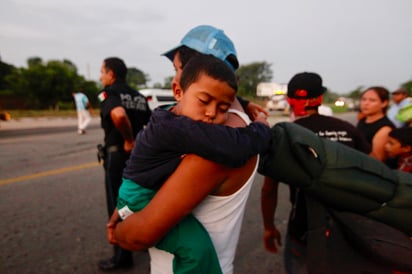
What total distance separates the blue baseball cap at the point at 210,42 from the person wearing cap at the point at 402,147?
175 centimetres

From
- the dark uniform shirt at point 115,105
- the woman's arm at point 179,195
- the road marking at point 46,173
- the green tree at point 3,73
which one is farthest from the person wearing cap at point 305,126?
the green tree at point 3,73

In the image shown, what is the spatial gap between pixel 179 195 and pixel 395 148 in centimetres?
213

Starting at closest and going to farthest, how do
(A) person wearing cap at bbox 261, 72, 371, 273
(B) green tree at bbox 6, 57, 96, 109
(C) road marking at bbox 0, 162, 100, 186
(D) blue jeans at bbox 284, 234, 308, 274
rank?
(D) blue jeans at bbox 284, 234, 308, 274
(A) person wearing cap at bbox 261, 72, 371, 273
(C) road marking at bbox 0, 162, 100, 186
(B) green tree at bbox 6, 57, 96, 109

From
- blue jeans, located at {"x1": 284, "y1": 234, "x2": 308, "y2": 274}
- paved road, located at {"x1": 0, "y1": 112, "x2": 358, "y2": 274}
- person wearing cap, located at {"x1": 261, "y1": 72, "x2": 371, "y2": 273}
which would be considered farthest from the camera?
paved road, located at {"x1": 0, "y1": 112, "x2": 358, "y2": 274}

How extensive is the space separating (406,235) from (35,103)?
36.1 m

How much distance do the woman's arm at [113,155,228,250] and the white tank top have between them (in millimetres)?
88

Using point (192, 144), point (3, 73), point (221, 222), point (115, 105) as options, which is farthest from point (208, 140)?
point (3, 73)

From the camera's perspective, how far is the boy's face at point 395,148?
92.5 inches

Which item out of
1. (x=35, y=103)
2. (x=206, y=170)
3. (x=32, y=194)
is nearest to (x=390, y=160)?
(x=206, y=170)

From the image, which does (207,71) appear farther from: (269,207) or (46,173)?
(46,173)

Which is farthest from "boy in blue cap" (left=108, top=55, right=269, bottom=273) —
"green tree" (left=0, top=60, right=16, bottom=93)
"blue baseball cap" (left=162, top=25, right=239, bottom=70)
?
"green tree" (left=0, top=60, right=16, bottom=93)

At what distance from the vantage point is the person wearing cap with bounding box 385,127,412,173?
7.61ft

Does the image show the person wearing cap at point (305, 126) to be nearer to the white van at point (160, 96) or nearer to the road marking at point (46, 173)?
the white van at point (160, 96)

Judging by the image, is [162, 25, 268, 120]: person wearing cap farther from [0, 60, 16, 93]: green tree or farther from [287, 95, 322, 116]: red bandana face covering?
[0, 60, 16, 93]: green tree
